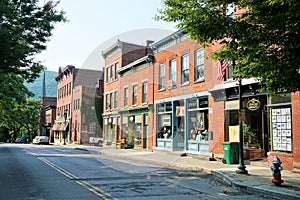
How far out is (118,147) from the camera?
30.3 metres

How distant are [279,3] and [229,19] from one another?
1.79 meters

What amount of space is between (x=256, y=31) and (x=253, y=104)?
24.3ft

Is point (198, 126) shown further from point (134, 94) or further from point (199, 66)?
point (134, 94)

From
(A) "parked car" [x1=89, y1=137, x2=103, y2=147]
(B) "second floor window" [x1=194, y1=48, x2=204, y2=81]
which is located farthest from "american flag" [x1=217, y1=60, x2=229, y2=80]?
(A) "parked car" [x1=89, y1=137, x2=103, y2=147]

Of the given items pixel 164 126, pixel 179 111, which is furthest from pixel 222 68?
pixel 164 126

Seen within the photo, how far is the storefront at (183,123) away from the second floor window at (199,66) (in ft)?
3.61

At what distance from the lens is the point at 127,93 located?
1216 inches

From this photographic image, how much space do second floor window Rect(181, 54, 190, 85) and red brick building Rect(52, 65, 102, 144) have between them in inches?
912

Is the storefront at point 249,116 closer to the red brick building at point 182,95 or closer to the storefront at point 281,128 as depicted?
the storefront at point 281,128

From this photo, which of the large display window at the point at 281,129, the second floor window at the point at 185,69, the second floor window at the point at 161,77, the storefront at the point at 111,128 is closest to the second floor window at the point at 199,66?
the second floor window at the point at 185,69

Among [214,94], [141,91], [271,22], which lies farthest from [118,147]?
[271,22]

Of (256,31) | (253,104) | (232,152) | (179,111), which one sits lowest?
(232,152)

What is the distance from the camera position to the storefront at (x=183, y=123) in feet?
64.5

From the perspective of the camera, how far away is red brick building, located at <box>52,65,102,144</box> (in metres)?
44.8
